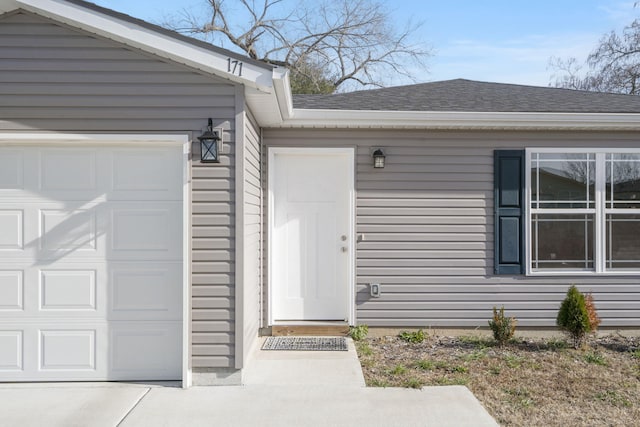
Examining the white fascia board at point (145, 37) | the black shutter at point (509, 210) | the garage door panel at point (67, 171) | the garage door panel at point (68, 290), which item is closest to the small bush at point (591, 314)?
the black shutter at point (509, 210)

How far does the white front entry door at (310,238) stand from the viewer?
5898 millimetres

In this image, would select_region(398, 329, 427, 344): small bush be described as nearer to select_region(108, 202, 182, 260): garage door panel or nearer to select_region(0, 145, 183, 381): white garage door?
select_region(0, 145, 183, 381): white garage door

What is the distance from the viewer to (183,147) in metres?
4.13

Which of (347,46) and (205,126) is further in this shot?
(347,46)

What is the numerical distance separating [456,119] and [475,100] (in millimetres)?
907

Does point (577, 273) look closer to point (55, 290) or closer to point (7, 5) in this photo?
point (55, 290)

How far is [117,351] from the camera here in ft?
13.8

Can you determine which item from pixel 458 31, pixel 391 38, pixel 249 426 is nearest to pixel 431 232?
pixel 249 426

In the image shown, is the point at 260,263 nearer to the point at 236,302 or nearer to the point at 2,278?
the point at 236,302

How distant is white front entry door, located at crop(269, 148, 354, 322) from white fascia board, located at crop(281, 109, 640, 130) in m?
0.50

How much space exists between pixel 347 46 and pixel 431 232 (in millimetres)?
13342

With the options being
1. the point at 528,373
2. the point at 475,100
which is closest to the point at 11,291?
the point at 528,373

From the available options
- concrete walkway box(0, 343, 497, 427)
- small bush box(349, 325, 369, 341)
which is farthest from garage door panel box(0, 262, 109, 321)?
small bush box(349, 325, 369, 341)

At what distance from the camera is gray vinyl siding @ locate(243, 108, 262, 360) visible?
4.44 meters
